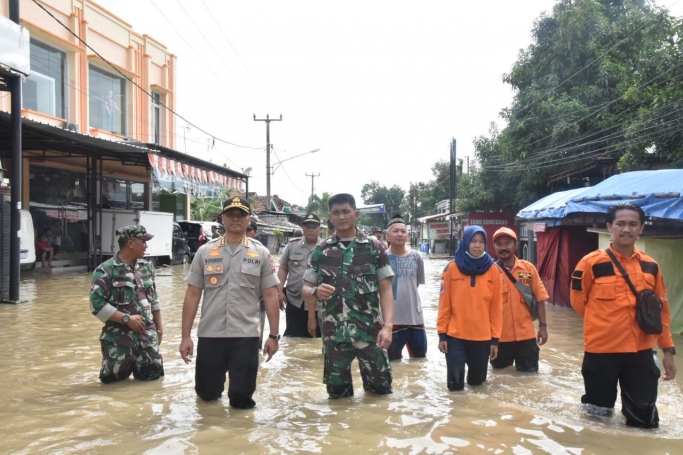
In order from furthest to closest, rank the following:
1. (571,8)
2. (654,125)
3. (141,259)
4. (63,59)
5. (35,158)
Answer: (571,8) → (63,59) → (35,158) → (654,125) → (141,259)

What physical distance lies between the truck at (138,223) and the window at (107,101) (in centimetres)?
459

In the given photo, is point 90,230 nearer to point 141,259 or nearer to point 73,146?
point 73,146

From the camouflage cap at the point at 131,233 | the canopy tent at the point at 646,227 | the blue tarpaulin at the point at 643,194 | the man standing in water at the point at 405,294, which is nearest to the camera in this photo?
the camouflage cap at the point at 131,233

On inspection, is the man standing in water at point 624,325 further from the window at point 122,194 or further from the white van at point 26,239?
the window at point 122,194

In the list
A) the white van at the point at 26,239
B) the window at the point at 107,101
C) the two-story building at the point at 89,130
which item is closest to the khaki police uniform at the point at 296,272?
the two-story building at the point at 89,130

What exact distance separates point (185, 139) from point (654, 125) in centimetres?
2020

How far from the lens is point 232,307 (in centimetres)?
418

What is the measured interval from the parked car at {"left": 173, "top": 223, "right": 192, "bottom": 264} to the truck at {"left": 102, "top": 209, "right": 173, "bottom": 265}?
2157mm

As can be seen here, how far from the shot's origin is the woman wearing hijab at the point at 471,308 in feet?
15.5

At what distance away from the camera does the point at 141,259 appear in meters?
5.32

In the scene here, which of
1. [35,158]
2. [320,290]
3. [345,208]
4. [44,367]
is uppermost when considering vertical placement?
[35,158]

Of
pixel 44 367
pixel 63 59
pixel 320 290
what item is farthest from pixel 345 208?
pixel 63 59

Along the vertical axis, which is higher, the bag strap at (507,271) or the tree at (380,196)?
the tree at (380,196)

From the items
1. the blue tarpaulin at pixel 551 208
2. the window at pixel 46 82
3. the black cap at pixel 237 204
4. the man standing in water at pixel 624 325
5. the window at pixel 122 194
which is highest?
the window at pixel 46 82
